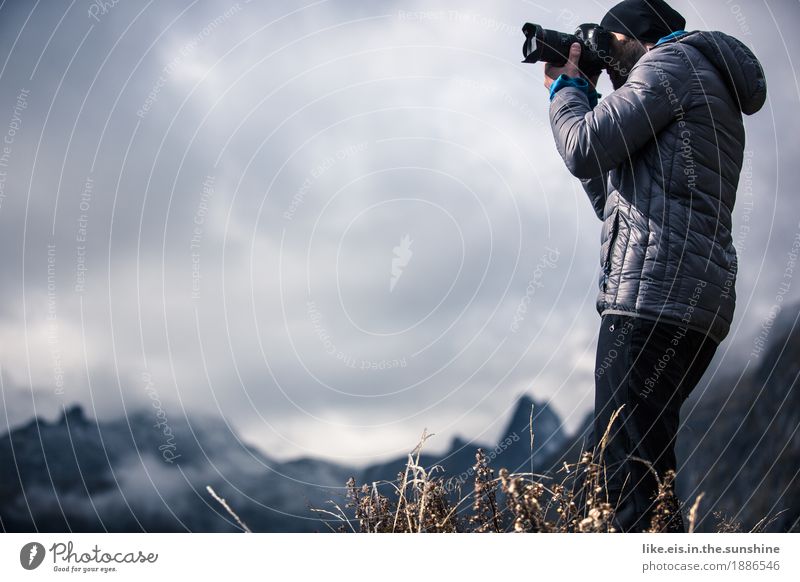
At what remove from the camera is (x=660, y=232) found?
8.00ft

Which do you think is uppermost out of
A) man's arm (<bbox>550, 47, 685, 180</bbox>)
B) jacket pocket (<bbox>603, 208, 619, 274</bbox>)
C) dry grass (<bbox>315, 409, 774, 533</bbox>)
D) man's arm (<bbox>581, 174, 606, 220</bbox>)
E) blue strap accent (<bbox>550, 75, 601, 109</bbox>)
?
blue strap accent (<bbox>550, 75, 601, 109</bbox>)

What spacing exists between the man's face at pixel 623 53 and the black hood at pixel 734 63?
0.33 m

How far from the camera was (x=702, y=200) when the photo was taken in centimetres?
249

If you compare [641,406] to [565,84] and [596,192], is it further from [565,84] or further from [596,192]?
[565,84]

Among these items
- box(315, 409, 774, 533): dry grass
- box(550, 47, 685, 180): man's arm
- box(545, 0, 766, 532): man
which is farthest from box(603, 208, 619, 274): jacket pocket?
box(315, 409, 774, 533): dry grass

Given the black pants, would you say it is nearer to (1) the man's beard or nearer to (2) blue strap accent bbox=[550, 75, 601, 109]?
(2) blue strap accent bbox=[550, 75, 601, 109]

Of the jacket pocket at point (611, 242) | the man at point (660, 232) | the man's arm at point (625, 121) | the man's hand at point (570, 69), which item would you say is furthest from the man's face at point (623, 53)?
the jacket pocket at point (611, 242)

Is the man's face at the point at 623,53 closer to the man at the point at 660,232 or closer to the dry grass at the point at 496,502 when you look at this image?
the man at the point at 660,232

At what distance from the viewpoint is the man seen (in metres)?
2.40

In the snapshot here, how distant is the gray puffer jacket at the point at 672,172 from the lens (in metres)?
2.43

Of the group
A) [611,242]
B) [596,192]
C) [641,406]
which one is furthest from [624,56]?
[641,406]
